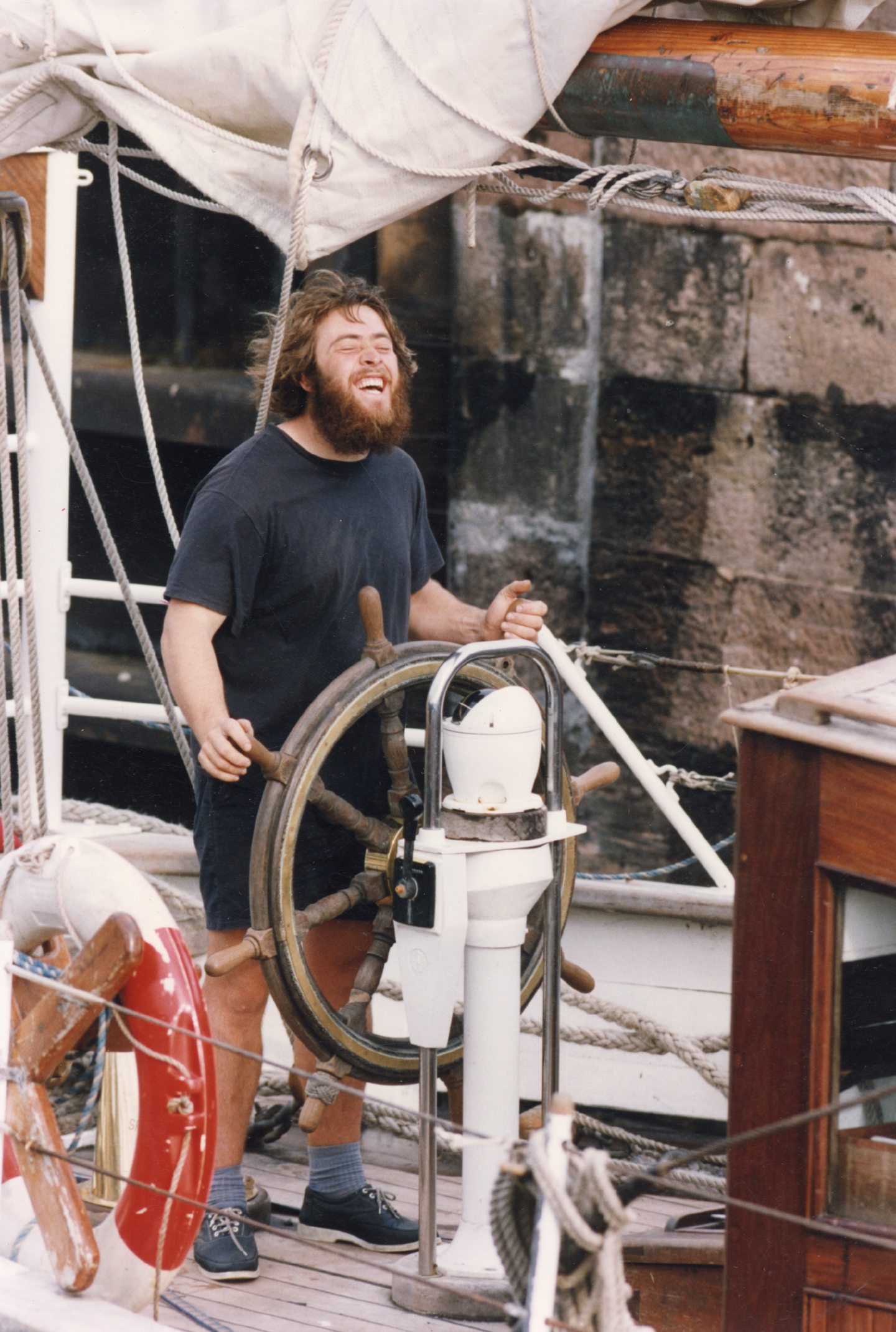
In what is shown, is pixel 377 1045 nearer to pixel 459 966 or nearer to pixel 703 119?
pixel 459 966

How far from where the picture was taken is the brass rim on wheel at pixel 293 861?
2414mm

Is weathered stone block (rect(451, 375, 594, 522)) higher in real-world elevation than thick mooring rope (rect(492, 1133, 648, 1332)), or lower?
higher

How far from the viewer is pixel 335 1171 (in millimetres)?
2785

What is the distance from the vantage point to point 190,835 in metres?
3.95

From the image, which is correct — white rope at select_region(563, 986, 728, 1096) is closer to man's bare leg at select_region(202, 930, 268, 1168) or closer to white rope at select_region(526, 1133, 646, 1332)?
man's bare leg at select_region(202, 930, 268, 1168)

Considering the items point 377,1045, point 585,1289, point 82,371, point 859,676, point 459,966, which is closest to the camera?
point 585,1289

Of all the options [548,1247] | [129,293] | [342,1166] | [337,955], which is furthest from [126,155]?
[548,1247]

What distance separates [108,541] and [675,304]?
77.9 inches

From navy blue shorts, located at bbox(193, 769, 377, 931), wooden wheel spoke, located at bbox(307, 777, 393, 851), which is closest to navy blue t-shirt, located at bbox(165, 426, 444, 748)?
A: navy blue shorts, located at bbox(193, 769, 377, 931)

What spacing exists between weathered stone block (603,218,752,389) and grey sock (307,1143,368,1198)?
251 cm

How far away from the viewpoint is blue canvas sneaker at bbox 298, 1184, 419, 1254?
8.96 ft

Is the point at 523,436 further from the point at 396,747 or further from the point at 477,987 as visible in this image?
the point at 477,987

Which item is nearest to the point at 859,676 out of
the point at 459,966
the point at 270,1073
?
the point at 459,966

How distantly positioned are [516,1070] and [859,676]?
2.52 feet
